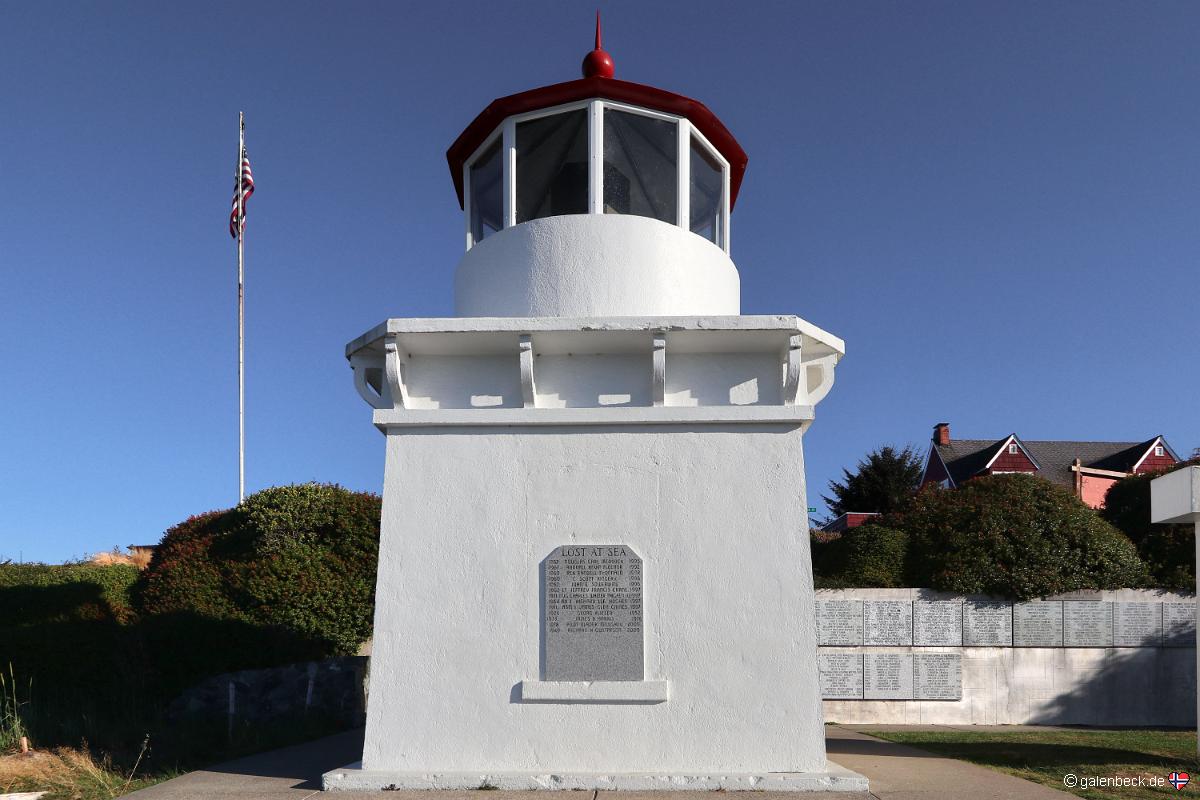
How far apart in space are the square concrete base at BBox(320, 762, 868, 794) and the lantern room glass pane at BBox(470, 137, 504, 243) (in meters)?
5.02

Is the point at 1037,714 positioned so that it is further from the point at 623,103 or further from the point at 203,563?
the point at 203,563

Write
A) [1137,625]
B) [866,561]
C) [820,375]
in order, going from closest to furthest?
[820,375] < [1137,625] < [866,561]

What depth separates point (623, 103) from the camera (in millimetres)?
8039

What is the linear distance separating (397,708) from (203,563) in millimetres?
7759

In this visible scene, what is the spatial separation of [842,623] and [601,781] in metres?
7.40

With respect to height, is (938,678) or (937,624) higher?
(937,624)

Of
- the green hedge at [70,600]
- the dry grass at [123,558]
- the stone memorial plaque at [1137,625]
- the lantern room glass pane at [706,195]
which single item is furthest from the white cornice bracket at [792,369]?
the dry grass at [123,558]

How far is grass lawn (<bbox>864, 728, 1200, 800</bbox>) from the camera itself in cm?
762

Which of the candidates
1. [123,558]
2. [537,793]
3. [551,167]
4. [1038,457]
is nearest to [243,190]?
[123,558]

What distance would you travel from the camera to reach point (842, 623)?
13.1 m

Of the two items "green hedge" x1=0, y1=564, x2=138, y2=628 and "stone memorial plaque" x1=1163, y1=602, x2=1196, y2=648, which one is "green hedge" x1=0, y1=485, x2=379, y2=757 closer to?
"green hedge" x1=0, y1=564, x2=138, y2=628

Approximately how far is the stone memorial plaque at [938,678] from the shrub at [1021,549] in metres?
1.10

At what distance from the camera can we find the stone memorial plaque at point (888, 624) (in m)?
13.0

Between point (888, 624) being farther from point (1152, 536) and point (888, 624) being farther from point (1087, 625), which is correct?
point (1152, 536)
